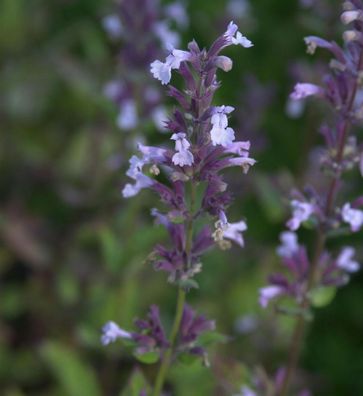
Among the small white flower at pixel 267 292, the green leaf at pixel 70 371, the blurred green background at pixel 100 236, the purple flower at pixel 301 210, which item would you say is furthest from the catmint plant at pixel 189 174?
the green leaf at pixel 70 371

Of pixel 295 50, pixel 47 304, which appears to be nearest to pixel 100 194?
pixel 47 304

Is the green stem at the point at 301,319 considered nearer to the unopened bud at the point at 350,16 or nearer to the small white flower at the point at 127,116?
the unopened bud at the point at 350,16

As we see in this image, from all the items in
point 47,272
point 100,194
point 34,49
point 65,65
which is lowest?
point 47,272

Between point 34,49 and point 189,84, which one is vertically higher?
point 34,49

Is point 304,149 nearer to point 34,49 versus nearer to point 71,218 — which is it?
point 71,218

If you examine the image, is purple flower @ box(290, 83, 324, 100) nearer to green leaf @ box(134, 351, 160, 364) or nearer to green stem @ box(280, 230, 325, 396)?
green stem @ box(280, 230, 325, 396)

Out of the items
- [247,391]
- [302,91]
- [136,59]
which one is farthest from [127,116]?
[247,391]
